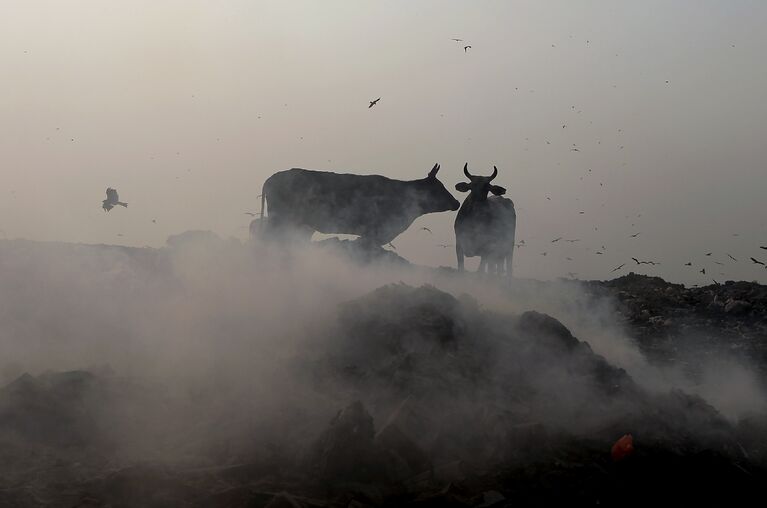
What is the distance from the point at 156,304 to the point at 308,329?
3364 mm

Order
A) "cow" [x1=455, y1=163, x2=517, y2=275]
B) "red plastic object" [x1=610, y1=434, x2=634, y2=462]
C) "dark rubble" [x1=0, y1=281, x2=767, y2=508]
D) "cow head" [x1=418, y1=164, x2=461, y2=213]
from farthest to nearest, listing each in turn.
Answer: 1. "cow head" [x1=418, y1=164, x2=461, y2=213]
2. "cow" [x1=455, y1=163, x2=517, y2=275]
3. "red plastic object" [x1=610, y1=434, x2=634, y2=462]
4. "dark rubble" [x1=0, y1=281, x2=767, y2=508]

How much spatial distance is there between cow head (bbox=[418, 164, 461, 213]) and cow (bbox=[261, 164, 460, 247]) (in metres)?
0.73

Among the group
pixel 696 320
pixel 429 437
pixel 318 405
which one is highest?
pixel 696 320

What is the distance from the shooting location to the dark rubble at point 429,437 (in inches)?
283

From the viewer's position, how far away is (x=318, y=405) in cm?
911

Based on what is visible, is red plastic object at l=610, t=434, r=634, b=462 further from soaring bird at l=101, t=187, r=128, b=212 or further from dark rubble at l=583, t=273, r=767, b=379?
soaring bird at l=101, t=187, r=128, b=212

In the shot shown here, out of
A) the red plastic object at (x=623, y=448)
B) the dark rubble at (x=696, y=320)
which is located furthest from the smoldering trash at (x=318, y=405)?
the dark rubble at (x=696, y=320)

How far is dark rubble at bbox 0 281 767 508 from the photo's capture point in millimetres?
7195

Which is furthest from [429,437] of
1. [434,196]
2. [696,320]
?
[434,196]

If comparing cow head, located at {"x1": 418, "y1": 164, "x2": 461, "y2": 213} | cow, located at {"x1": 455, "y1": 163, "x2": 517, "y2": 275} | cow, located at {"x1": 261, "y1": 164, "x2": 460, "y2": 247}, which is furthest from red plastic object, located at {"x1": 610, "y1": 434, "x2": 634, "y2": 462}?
cow head, located at {"x1": 418, "y1": 164, "x2": 461, "y2": 213}

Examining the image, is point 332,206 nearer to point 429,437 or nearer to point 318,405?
point 318,405

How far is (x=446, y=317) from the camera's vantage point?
10555 millimetres

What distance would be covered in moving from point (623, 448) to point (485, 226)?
1105 cm

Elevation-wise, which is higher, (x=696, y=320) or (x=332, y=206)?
(x=332, y=206)
